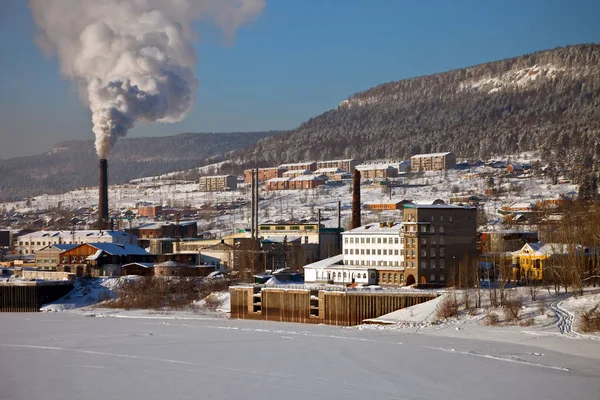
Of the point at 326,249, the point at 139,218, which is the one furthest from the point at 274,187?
the point at 326,249

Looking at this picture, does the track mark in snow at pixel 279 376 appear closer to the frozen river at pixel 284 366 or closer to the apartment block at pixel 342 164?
the frozen river at pixel 284 366

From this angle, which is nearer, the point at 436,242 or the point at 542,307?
the point at 542,307

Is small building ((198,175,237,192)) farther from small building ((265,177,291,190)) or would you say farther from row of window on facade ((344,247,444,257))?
row of window on facade ((344,247,444,257))

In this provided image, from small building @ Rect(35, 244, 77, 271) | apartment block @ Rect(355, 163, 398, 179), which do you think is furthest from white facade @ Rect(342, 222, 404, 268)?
apartment block @ Rect(355, 163, 398, 179)

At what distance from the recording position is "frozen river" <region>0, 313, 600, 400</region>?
92.0 feet

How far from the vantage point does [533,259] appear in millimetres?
63531

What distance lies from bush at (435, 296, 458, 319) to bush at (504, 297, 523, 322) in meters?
2.62

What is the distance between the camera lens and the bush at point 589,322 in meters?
39.0

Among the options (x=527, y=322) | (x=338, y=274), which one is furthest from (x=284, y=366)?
(x=338, y=274)

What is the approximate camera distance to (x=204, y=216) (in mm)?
138500

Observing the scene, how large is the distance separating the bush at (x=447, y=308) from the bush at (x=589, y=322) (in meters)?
6.84

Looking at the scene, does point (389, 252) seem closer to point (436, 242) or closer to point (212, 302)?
point (436, 242)

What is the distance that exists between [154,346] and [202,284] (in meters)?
26.7

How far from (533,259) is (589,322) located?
963 inches
